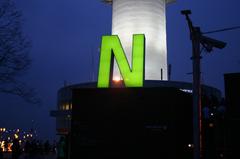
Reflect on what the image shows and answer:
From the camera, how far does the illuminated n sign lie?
26677 millimetres

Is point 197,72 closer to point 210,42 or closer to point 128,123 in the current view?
point 210,42

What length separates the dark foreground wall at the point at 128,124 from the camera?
1365 cm

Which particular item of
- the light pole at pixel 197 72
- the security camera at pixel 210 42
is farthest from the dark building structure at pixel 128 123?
the security camera at pixel 210 42

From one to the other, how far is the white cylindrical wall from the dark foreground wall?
67.7 m

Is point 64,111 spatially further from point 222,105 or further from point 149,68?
point 222,105

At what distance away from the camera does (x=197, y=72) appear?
17.3 meters

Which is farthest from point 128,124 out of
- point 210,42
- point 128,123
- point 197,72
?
point 210,42

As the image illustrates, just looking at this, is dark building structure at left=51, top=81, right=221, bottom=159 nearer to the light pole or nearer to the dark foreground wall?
the dark foreground wall

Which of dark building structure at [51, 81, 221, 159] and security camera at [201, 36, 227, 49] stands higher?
security camera at [201, 36, 227, 49]

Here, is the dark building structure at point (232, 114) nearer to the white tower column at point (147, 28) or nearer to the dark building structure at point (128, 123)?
the dark building structure at point (128, 123)

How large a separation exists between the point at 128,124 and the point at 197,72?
4702mm

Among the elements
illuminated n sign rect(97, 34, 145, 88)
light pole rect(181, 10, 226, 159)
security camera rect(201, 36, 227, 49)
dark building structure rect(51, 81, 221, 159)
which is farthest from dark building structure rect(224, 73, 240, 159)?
illuminated n sign rect(97, 34, 145, 88)

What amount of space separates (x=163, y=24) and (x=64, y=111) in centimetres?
2855

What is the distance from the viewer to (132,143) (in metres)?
13.9
